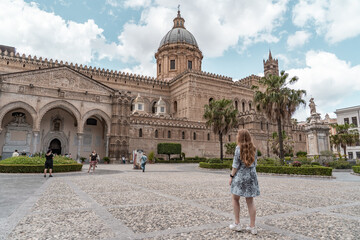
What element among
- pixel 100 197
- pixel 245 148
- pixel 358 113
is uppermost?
pixel 358 113

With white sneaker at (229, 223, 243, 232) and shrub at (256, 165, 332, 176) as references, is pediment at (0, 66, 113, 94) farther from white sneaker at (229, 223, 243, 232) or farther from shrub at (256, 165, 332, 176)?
white sneaker at (229, 223, 243, 232)

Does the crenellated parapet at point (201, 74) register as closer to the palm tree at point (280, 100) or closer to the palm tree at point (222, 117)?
the palm tree at point (222, 117)

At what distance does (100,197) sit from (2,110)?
25843 millimetres

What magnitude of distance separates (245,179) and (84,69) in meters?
45.6

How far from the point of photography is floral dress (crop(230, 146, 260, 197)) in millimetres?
3781

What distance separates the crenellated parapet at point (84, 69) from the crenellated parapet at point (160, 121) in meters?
12.5

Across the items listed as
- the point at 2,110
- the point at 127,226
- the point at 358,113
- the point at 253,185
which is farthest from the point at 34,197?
the point at 358,113

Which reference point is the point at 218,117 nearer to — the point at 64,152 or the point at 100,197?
the point at 100,197

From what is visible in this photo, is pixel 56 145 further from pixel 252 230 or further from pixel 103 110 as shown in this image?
pixel 252 230

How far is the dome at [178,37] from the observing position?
2180 inches

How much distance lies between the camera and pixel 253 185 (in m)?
3.82

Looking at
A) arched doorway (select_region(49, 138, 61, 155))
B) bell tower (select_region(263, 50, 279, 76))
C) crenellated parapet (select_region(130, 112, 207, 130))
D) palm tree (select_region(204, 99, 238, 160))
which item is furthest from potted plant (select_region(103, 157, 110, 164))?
bell tower (select_region(263, 50, 279, 76))

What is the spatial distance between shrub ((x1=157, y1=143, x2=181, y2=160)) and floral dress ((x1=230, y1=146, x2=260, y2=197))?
101 ft

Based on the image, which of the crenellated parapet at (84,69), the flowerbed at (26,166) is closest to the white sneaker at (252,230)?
the flowerbed at (26,166)
